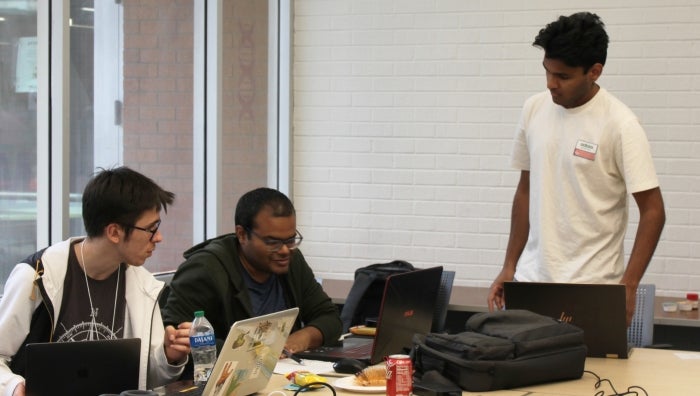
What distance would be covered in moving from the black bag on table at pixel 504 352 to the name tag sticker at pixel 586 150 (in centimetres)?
81

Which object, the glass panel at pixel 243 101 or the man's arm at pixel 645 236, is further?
the glass panel at pixel 243 101

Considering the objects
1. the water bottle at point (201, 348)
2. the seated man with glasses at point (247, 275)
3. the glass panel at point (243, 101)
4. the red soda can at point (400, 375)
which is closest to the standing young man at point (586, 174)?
the seated man with glasses at point (247, 275)

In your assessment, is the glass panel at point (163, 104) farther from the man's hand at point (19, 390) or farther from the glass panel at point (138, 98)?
the man's hand at point (19, 390)

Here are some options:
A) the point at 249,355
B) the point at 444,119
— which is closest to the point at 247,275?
the point at 249,355

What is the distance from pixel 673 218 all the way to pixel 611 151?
7.29ft

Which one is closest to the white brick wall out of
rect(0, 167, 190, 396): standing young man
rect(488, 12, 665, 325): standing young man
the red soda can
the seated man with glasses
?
rect(488, 12, 665, 325): standing young man

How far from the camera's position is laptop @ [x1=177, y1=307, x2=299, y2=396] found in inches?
92.8

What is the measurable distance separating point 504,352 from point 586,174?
1.06 metres

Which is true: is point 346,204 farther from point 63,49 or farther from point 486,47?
point 63,49

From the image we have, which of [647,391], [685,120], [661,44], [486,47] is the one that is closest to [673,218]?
[685,120]

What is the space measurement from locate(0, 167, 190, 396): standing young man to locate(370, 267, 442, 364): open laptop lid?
0.63 m

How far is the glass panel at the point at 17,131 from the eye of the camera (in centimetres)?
371

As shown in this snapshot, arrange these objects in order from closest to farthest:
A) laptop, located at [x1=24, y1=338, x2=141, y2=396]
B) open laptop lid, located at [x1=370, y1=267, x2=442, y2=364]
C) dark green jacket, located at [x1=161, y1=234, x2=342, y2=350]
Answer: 1. laptop, located at [x1=24, y1=338, x2=141, y2=396]
2. open laptop lid, located at [x1=370, y1=267, x2=442, y2=364]
3. dark green jacket, located at [x1=161, y1=234, x2=342, y2=350]

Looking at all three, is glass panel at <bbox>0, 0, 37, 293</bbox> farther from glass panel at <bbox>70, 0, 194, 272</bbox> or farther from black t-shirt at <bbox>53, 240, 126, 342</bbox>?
black t-shirt at <bbox>53, 240, 126, 342</bbox>
